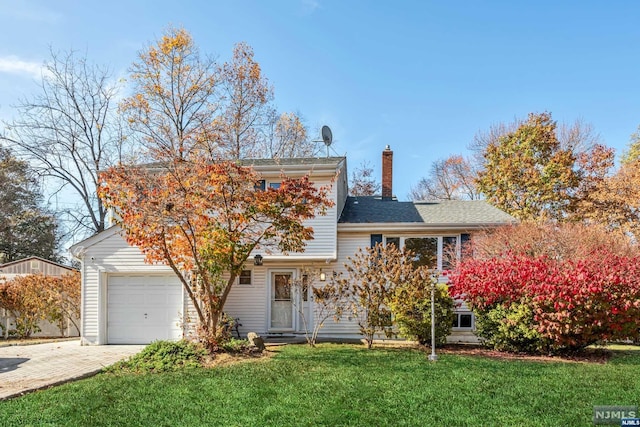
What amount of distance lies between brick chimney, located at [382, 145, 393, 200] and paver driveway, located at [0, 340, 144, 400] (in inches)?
462

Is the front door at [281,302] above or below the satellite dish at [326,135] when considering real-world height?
below

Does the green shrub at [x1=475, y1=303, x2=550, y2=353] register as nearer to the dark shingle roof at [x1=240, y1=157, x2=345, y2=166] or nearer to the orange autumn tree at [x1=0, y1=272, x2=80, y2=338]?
the dark shingle roof at [x1=240, y1=157, x2=345, y2=166]

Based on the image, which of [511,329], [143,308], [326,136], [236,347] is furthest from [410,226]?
[143,308]

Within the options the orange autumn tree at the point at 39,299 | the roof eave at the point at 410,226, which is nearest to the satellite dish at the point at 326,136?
the roof eave at the point at 410,226

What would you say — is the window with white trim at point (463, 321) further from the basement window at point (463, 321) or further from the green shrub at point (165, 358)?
the green shrub at point (165, 358)

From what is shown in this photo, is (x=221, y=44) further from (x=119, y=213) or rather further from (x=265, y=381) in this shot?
(x=265, y=381)

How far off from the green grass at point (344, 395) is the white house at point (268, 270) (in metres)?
4.38

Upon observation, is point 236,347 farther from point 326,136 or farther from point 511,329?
point 326,136

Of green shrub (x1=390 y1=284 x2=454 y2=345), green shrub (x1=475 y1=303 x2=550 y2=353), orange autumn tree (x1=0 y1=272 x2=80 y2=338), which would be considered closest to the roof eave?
green shrub (x1=390 y1=284 x2=454 y2=345)

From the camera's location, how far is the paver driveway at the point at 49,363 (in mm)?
7082

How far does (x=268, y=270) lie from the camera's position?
13344 mm

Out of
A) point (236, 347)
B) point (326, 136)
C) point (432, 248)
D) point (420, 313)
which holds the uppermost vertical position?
point (326, 136)

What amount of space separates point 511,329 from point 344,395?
5.85 metres

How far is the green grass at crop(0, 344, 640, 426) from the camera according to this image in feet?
16.7
